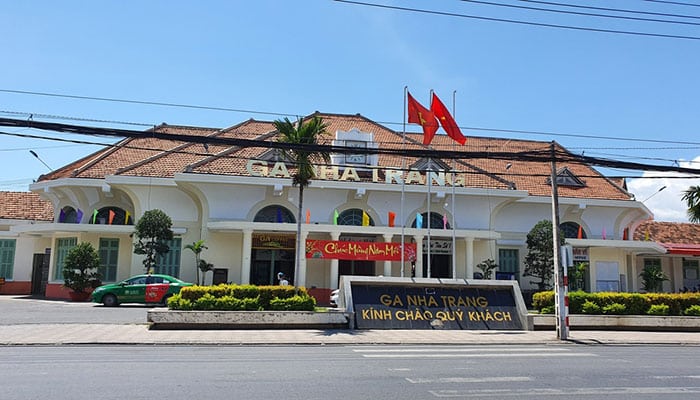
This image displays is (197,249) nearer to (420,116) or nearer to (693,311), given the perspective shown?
(420,116)

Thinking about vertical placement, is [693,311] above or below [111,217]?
below

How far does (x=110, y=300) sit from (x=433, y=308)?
14161 mm

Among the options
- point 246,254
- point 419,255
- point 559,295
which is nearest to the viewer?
point 559,295

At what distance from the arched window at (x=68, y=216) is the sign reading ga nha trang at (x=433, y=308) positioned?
19.0 m

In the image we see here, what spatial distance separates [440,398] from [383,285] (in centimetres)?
1052

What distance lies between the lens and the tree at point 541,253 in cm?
2797

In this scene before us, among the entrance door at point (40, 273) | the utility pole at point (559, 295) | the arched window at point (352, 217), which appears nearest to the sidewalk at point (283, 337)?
the utility pole at point (559, 295)

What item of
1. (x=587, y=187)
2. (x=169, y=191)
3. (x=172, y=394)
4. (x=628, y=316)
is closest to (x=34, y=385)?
(x=172, y=394)

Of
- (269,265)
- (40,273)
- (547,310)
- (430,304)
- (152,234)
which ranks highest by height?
(152,234)

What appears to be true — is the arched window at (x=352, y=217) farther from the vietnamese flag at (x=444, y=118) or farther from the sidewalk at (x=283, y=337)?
the sidewalk at (x=283, y=337)

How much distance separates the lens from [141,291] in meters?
23.4

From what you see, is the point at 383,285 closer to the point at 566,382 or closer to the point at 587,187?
the point at 566,382

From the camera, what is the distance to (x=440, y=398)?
25.7ft

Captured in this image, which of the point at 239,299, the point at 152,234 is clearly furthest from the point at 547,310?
the point at 152,234
